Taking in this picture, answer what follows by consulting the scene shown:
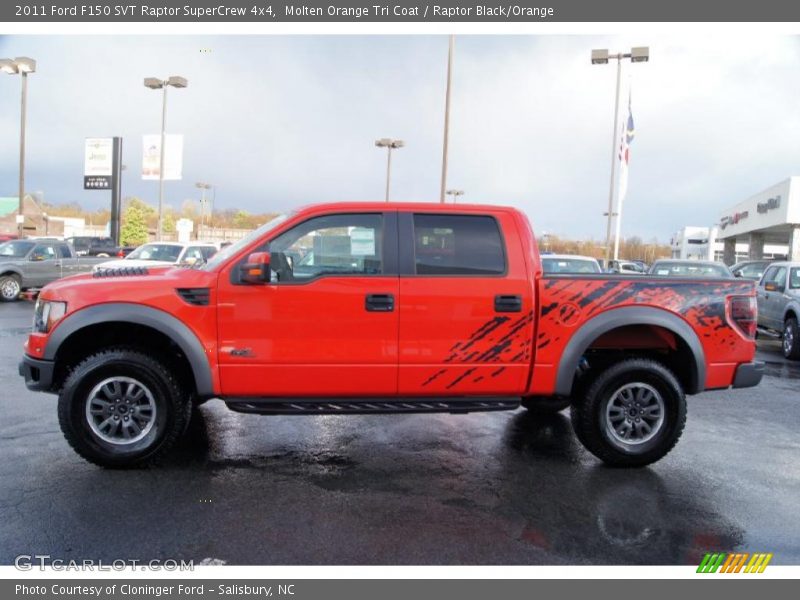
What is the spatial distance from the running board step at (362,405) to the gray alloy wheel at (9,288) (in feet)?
49.8

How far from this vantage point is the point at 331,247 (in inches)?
186

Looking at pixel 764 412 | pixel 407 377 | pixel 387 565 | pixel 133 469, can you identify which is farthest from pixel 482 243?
pixel 764 412

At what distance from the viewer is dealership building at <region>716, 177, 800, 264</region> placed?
30.1 metres

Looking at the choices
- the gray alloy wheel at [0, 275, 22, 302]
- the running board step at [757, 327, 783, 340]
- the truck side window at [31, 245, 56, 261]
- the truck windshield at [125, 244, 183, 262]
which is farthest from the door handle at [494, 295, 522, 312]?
the gray alloy wheel at [0, 275, 22, 302]

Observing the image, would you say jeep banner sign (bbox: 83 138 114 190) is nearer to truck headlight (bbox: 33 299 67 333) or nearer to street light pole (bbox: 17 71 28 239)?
street light pole (bbox: 17 71 28 239)

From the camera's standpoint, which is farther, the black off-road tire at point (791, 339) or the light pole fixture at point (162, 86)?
the light pole fixture at point (162, 86)

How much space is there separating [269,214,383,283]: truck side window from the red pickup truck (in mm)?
12

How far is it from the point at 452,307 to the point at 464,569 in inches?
76.2

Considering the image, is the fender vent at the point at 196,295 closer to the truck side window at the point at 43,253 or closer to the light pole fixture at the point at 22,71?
the truck side window at the point at 43,253

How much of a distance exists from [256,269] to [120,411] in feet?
5.06

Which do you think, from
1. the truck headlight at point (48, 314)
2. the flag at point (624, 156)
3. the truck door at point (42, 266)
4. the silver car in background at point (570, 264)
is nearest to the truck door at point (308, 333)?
the truck headlight at point (48, 314)

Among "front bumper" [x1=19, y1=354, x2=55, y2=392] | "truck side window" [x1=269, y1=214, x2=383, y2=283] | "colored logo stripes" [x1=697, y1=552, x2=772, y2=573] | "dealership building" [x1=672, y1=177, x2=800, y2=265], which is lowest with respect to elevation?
"colored logo stripes" [x1=697, y1=552, x2=772, y2=573]

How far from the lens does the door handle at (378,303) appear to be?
453 cm

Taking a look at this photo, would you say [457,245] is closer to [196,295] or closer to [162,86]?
[196,295]
